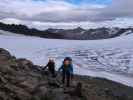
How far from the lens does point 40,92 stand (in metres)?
12.8

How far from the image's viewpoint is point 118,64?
44188 millimetres

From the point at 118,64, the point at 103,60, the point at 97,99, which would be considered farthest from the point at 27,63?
the point at 103,60

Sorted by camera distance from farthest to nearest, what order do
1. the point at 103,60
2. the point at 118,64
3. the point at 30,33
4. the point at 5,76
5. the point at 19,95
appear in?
the point at 30,33
the point at 103,60
the point at 118,64
the point at 5,76
the point at 19,95

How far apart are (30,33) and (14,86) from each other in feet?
451

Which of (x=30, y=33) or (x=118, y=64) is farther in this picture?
(x=30, y=33)

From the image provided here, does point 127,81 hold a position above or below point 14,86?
below

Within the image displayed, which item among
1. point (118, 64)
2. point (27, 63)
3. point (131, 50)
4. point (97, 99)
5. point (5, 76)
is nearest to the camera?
point (5, 76)

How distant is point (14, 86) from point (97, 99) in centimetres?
426

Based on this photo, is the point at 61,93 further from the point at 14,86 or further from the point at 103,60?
the point at 103,60

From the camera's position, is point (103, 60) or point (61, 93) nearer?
point (61, 93)

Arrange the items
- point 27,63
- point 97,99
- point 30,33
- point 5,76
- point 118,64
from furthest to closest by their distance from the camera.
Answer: point 30,33, point 118,64, point 27,63, point 97,99, point 5,76

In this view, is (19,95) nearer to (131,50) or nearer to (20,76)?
(20,76)

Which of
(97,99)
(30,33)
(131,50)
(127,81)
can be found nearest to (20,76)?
(97,99)

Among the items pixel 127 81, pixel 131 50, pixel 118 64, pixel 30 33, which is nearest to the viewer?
pixel 127 81
